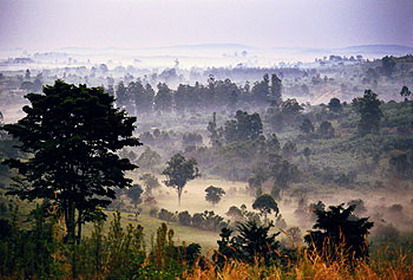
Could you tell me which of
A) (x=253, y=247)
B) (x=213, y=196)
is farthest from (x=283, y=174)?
(x=253, y=247)

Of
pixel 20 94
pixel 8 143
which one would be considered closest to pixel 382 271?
pixel 8 143

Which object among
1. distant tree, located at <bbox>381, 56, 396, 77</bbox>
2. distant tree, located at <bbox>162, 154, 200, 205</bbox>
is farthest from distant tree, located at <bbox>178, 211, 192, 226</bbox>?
distant tree, located at <bbox>381, 56, 396, 77</bbox>

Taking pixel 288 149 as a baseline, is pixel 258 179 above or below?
below

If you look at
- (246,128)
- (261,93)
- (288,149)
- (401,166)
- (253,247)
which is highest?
(261,93)

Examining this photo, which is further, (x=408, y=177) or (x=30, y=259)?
(x=408, y=177)

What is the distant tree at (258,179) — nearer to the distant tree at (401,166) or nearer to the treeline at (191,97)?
the distant tree at (401,166)

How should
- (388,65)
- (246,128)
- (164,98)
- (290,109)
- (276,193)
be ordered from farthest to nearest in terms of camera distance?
(388,65)
(164,98)
(290,109)
(246,128)
(276,193)

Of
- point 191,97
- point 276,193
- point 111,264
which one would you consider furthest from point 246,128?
point 111,264

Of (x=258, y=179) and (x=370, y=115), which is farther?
(x=370, y=115)

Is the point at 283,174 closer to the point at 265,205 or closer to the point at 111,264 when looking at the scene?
the point at 265,205

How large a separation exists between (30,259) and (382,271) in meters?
7.11

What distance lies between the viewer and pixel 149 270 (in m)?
7.88

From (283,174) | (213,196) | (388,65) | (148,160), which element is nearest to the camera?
→ (213,196)

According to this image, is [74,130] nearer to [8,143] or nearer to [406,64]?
[8,143]
